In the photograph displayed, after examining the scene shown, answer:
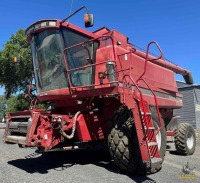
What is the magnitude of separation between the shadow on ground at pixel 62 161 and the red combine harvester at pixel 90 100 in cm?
43

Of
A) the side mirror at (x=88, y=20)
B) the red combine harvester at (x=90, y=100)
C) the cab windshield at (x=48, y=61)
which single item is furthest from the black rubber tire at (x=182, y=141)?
the side mirror at (x=88, y=20)

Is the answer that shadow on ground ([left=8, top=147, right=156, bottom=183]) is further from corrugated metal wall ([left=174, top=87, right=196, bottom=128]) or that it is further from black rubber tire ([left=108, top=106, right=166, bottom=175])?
corrugated metal wall ([left=174, top=87, right=196, bottom=128])

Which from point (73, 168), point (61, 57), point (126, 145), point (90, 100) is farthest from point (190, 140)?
point (61, 57)

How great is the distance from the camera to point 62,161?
298 inches

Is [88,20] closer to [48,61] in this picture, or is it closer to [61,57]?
[61,57]

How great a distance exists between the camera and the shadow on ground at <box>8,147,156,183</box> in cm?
642

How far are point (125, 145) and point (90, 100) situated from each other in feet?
5.30

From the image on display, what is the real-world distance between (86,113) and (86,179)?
5.84ft

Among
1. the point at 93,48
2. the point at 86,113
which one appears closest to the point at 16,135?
the point at 86,113

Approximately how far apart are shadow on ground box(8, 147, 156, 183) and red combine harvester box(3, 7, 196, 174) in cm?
43

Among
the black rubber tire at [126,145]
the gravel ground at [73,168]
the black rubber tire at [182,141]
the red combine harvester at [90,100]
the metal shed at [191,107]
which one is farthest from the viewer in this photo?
the metal shed at [191,107]

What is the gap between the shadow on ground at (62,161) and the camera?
21.1 feet

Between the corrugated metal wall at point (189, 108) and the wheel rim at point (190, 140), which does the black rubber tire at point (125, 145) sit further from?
the corrugated metal wall at point (189, 108)

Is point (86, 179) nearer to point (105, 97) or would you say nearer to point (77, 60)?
point (105, 97)
